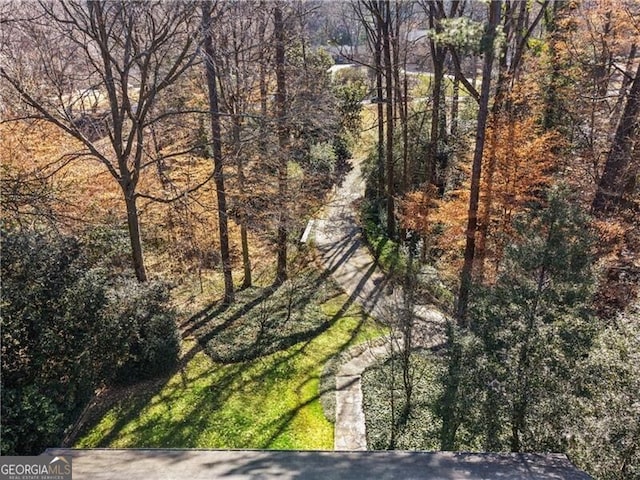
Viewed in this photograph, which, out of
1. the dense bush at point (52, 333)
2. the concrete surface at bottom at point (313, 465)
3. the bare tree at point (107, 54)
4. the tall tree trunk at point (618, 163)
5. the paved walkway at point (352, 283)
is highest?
A: the bare tree at point (107, 54)

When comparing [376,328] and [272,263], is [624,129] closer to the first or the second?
[376,328]

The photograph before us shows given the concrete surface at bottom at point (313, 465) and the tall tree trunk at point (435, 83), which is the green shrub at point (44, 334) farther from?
the tall tree trunk at point (435, 83)

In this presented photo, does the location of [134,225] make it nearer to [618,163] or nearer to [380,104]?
[380,104]

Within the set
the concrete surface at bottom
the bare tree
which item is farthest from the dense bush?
the bare tree

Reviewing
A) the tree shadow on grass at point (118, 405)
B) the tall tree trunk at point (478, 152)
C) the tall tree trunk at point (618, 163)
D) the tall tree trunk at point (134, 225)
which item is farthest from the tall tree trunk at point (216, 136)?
the tall tree trunk at point (618, 163)

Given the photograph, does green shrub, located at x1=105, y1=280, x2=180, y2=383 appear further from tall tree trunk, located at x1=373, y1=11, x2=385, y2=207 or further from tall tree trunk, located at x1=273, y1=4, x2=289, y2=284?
tall tree trunk, located at x1=373, y1=11, x2=385, y2=207

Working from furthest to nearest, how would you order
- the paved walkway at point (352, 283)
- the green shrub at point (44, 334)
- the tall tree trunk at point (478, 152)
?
the paved walkway at point (352, 283)
the tall tree trunk at point (478, 152)
the green shrub at point (44, 334)

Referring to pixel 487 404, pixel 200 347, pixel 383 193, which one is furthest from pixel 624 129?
pixel 200 347
